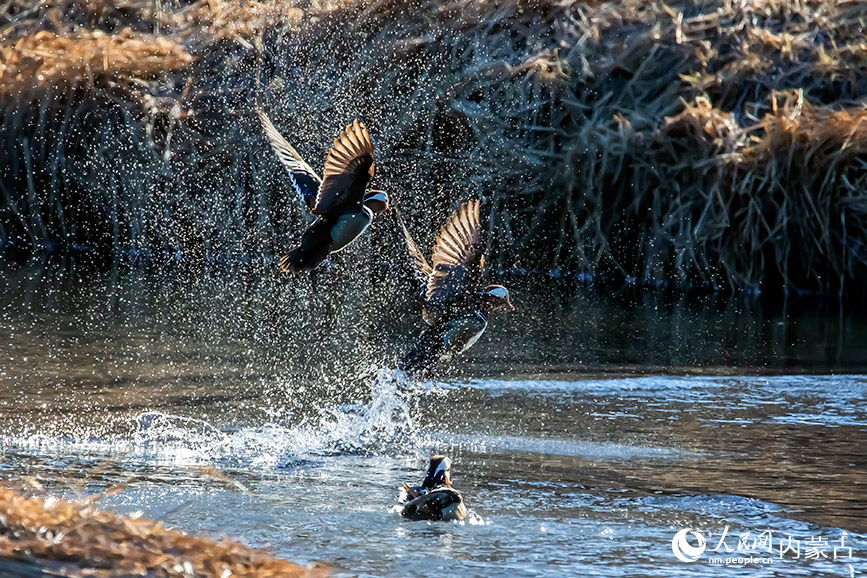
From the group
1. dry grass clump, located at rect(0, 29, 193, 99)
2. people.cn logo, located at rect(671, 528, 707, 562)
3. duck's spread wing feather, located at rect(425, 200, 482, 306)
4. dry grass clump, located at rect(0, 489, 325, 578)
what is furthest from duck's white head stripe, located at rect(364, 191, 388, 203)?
dry grass clump, located at rect(0, 29, 193, 99)

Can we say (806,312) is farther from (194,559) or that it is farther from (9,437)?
(194,559)

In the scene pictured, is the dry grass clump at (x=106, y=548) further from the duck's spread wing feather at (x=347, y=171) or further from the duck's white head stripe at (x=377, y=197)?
the duck's white head stripe at (x=377, y=197)

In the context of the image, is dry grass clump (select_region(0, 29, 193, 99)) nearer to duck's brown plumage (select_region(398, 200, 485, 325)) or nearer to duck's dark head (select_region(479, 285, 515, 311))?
duck's brown plumage (select_region(398, 200, 485, 325))

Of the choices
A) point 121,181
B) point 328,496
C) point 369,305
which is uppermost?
point 121,181

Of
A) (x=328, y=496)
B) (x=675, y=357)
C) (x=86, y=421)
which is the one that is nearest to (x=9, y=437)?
(x=86, y=421)

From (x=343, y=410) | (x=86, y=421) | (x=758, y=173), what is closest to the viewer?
(x=86, y=421)

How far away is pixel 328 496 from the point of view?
5.92 meters

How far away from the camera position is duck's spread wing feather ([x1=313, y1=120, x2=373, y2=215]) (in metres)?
6.42

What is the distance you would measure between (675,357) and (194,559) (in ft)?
21.3

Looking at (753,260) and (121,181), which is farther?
(121,181)

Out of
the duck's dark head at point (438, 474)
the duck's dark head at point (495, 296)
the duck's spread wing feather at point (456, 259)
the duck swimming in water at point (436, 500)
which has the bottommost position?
the duck swimming in water at point (436, 500)

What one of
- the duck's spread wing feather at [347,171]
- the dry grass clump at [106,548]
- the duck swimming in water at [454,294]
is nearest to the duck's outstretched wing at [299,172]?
the duck's spread wing feather at [347,171]

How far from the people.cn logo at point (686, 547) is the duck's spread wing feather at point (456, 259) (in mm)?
1847

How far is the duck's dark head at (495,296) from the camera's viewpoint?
6879 millimetres
